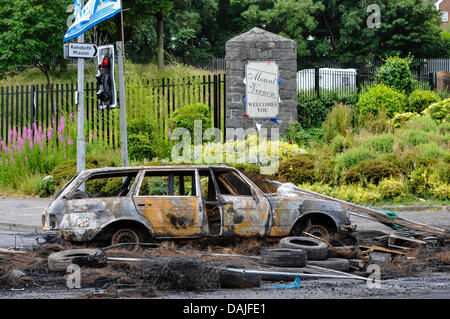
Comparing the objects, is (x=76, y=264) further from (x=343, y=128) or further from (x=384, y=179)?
(x=343, y=128)

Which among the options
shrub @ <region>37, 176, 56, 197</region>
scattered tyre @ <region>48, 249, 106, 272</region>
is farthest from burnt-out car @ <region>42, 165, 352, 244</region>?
shrub @ <region>37, 176, 56, 197</region>

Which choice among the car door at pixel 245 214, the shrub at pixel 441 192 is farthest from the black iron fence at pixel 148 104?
the car door at pixel 245 214

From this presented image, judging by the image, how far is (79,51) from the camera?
13.6m

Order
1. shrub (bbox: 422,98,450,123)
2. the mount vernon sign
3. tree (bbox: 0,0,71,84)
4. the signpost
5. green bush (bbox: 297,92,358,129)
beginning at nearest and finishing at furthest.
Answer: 1. the signpost
2. the mount vernon sign
3. shrub (bbox: 422,98,450,123)
4. green bush (bbox: 297,92,358,129)
5. tree (bbox: 0,0,71,84)

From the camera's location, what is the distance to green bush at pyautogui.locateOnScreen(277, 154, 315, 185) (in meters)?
16.8

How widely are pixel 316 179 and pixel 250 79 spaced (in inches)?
217

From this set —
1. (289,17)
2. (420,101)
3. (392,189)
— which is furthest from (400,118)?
(289,17)

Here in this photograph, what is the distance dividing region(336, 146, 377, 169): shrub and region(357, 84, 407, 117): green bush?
5.47m

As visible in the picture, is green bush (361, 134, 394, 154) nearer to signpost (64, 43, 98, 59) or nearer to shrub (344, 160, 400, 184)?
shrub (344, 160, 400, 184)

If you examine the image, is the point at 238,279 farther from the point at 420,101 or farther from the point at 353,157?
the point at 420,101

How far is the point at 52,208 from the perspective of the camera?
9492 mm

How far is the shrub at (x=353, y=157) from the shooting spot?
17.3 meters

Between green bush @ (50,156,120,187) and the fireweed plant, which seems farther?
the fireweed plant

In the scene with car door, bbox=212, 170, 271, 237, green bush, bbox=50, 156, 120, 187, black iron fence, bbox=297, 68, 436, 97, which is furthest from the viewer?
black iron fence, bbox=297, 68, 436, 97
